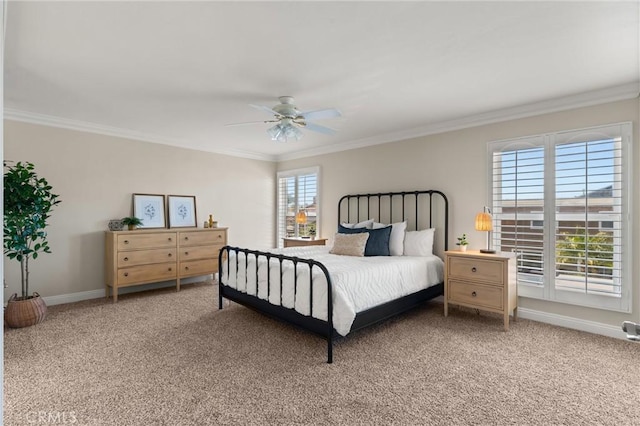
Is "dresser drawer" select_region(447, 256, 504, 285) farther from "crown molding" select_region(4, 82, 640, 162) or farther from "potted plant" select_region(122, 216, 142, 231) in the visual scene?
"potted plant" select_region(122, 216, 142, 231)

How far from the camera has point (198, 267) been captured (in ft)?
17.7

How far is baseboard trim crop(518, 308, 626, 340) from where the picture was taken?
335 cm

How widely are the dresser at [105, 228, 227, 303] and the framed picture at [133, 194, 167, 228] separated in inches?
13.7

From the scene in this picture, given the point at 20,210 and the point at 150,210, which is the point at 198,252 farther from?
the point at 20,210

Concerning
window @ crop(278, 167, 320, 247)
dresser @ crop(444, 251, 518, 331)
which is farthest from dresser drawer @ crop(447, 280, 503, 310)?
window @ crop(278, 167, 320, 247)

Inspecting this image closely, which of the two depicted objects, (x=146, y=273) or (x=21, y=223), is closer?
(x=21, y=223)

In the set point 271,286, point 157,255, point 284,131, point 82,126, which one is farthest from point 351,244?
point 82,126

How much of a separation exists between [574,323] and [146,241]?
5475 millimetres

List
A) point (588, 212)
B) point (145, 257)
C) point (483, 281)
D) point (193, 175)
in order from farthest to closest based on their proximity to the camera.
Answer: point (193, 175)
point (145, 257)
point (483, 281)
point (588, 212)

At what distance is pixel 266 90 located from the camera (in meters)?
3.34

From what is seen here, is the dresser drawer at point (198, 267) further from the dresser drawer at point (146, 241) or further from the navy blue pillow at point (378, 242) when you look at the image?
the navy blue pillow at point (378, 242)

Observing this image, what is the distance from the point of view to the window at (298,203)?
6.28 metres

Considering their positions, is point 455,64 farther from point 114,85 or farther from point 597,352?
point 114,85

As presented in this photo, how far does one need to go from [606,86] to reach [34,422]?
5391 millimetres
